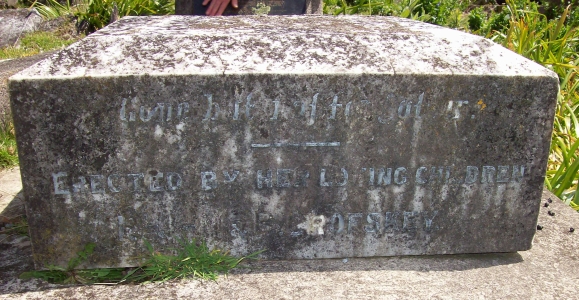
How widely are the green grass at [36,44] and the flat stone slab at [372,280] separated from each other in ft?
11.0

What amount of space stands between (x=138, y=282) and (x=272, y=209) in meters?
0.58

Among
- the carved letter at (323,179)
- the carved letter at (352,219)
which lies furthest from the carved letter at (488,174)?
the carved letter at (323,179)

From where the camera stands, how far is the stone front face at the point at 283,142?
1905mm

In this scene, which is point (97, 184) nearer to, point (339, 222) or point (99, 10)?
point (339, 222)

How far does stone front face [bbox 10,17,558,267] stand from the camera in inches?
75.0

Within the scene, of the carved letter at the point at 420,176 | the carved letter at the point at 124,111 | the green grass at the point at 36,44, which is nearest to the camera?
the carved letter at the point at 124,111

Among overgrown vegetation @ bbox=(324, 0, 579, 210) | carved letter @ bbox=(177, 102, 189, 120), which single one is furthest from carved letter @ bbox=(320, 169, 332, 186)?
overgrown vegetation @ bbox=(324, 0, 579, 210)

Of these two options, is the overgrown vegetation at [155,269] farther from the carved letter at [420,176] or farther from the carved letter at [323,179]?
the carved letter at [420,176]

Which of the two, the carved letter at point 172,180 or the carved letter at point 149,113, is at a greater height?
the carved letter at point 149,113

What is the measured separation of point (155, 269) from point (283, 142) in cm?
70

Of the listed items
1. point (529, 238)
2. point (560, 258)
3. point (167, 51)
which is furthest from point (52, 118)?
point (560, 258)

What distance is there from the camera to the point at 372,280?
206 cm

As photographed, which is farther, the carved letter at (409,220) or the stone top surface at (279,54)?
the carved letter at (409,220)

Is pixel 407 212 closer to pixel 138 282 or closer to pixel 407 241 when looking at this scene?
pixel 407 241
